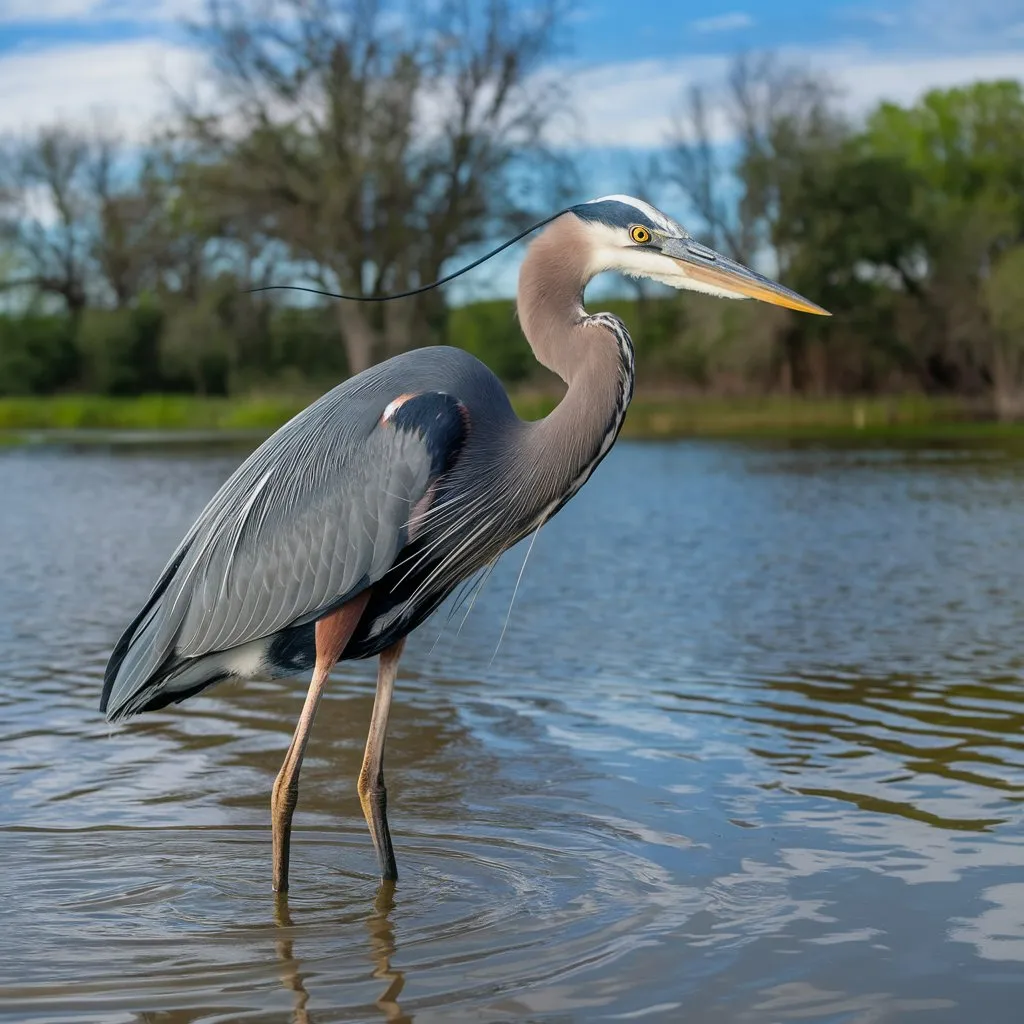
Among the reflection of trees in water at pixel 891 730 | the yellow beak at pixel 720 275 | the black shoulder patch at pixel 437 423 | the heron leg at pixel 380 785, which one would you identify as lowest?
the reflection of trees in water at pixel 891 730

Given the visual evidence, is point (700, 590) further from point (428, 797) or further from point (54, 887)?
point (54, 887)

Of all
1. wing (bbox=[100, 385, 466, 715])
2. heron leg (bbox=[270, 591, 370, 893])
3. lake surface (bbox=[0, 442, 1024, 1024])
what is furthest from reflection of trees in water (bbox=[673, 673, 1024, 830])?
wing (bbox=[100, 385, 466, 715])

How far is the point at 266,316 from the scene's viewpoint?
4481 centimetres

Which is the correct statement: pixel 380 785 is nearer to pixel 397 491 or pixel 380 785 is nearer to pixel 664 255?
pixel 397 491

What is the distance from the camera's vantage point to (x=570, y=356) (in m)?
4.72

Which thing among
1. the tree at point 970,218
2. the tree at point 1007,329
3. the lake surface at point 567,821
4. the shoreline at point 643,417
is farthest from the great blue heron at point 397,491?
the tree at point 970,218

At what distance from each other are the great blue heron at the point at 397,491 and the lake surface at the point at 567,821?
1.70ft

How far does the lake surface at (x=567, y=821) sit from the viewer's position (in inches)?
164

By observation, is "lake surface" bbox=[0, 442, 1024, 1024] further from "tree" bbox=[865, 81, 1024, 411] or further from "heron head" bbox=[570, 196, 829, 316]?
"tree" bbox=[865, 81, 1024, 411]

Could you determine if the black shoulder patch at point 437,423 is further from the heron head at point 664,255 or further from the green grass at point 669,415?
the green grass at point 669,415

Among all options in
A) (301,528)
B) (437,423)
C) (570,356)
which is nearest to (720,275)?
(570,356)

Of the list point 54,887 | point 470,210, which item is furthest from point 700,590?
point 470,210

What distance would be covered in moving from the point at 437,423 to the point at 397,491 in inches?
8.9

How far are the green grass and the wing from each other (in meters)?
33.9
